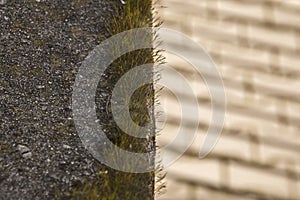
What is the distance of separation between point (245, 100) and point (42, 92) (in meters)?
1.12

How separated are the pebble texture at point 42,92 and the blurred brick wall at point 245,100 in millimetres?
Result: 480

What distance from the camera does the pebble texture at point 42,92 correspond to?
2.71 m

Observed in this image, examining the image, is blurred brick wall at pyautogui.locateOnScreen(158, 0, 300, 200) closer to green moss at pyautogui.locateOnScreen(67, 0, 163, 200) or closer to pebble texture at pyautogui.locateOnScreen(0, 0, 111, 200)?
green moss at pyautogui.locateOnScreen(67, 0, 163, 200)

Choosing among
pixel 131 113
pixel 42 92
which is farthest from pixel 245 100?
pixel 42 92

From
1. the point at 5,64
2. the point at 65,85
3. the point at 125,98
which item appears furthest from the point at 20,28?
the point at 125,98

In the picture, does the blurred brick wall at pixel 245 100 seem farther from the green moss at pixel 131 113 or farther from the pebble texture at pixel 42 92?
the pebble texture at pixel 42 92

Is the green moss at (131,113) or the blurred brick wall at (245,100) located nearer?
the green moss at (131,113)

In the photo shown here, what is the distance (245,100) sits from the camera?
3244 mm

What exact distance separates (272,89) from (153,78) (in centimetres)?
69

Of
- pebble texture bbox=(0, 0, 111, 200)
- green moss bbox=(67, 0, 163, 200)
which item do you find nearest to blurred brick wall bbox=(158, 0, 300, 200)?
green moss bbox=(67, 0, 163, 200)

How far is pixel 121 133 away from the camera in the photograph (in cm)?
292

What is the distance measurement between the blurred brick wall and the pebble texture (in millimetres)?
480

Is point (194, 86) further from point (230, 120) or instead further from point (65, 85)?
point (65, 85)

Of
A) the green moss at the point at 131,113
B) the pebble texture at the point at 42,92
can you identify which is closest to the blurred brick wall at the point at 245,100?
the green moss at the point at 131,113
